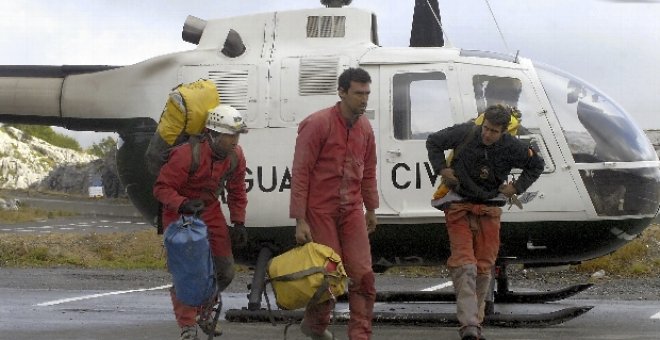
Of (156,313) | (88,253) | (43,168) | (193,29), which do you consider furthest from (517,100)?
(43,168)

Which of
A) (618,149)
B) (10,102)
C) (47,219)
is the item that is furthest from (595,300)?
(47,219)

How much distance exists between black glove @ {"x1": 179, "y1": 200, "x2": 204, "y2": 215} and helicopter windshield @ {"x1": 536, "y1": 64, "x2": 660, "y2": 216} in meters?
3.94

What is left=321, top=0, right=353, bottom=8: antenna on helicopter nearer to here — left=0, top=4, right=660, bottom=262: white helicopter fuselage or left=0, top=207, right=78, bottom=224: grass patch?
left=0, top=4, right=660, bottom=262: white helicopter fuselage

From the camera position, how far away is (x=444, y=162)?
8852 mm

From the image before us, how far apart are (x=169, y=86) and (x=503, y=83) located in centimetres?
323

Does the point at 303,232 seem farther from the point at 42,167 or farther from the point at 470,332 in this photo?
the point at 42,167

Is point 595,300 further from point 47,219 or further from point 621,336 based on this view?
point 47,219

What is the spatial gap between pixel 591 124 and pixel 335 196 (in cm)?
348

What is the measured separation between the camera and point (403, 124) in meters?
10.2

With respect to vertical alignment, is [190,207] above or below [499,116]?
below

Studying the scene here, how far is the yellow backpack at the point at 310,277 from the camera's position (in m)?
7.33

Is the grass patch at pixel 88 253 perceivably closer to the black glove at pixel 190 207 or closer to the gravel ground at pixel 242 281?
the gravel ground at pixel 242 281

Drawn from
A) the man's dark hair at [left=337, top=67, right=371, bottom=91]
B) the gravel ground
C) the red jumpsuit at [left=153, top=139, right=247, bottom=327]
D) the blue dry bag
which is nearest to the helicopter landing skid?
the red jumpsuit at [left=153, top=139, right=247, bottom=327]

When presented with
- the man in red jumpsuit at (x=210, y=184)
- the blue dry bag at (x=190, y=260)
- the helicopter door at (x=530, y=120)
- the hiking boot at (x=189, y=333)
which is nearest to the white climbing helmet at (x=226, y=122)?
the man in red jumpsuit at (x=210, y=184)
